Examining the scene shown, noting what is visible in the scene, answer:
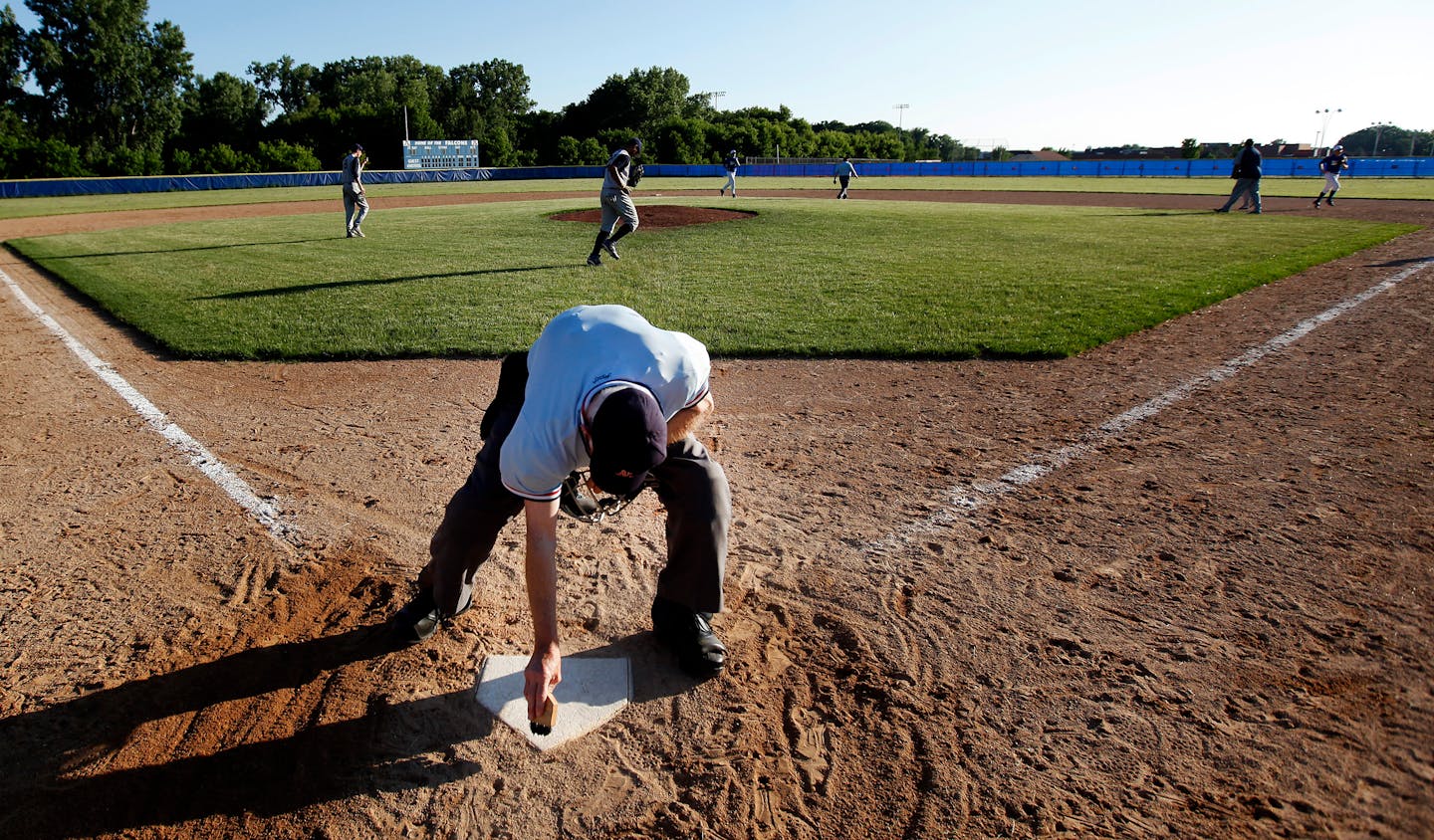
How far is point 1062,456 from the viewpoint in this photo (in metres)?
5.27

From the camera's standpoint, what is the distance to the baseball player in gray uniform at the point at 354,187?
17.0 m

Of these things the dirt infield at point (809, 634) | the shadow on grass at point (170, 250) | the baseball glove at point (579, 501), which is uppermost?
the shadow on grass at point (170, 250)

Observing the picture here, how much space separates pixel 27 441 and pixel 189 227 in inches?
729

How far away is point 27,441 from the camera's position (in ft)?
18.7

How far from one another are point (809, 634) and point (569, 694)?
1.02 metres

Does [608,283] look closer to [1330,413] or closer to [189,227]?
[1330,413]

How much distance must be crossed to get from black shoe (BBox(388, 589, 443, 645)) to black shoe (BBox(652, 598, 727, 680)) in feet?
3.00

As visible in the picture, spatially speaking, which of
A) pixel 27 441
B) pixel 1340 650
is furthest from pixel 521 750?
pixel 27 441

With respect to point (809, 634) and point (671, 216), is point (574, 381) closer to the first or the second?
point (809, 634)

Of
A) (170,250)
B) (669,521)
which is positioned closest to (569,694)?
(669,521)

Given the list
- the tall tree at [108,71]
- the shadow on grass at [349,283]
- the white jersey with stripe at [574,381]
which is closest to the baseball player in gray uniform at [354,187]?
the shadow on grass at [349,283]

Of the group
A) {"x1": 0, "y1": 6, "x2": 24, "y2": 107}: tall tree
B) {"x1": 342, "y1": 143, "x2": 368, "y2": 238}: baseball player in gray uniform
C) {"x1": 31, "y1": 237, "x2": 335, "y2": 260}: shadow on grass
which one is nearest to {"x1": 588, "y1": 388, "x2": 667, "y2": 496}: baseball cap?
{"x1": 342, "y1": 143, "x2": 368, "y2": 238}: baseball player in gray uniform

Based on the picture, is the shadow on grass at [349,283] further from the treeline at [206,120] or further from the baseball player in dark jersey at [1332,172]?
the treeline at [206,120]

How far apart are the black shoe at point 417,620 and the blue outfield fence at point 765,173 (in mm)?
46059
